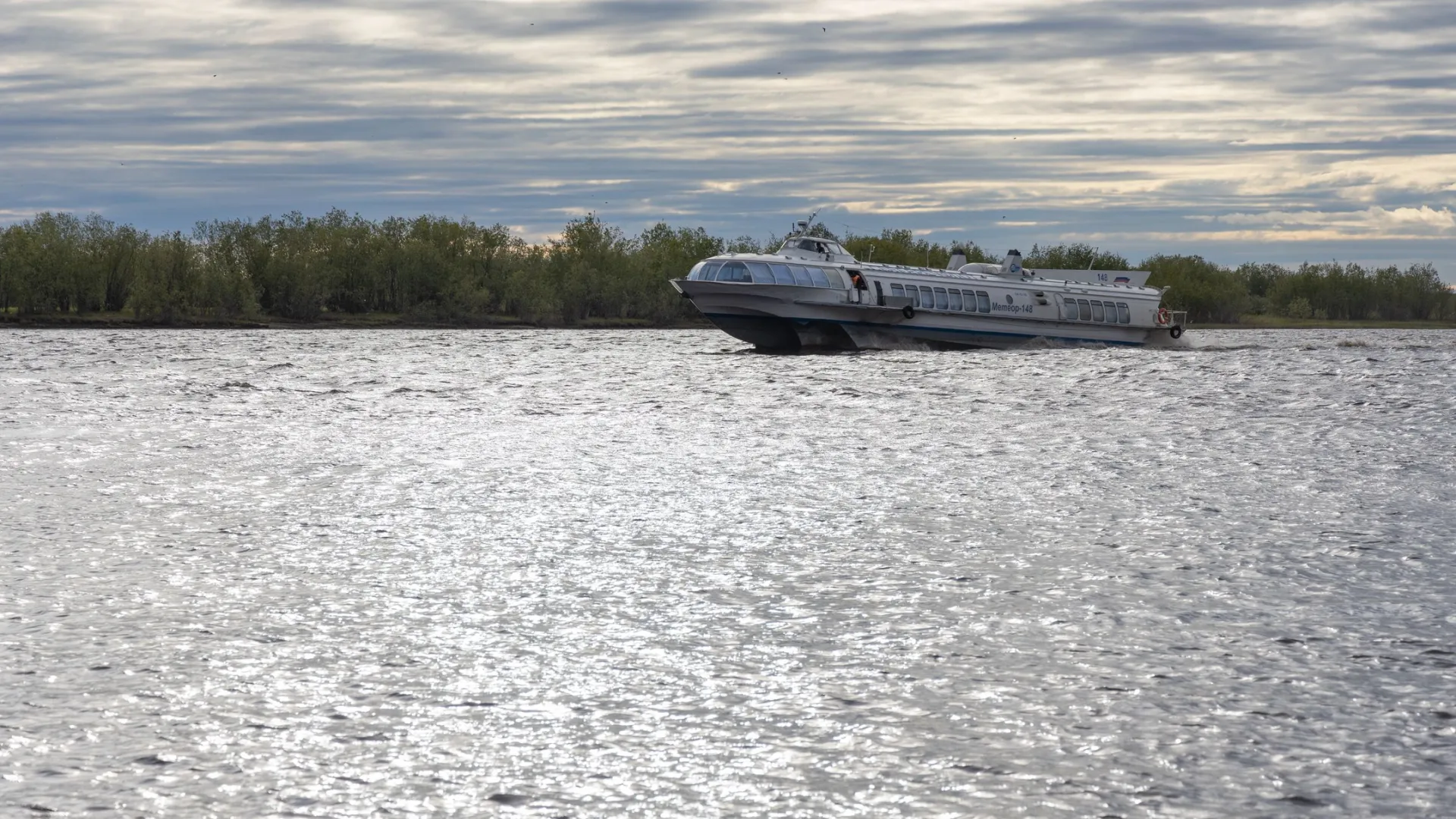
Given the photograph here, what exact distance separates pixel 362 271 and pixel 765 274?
3436 inches

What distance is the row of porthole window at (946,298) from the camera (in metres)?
64.8

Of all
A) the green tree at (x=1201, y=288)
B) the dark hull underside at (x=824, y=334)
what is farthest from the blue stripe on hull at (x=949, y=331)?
the green tree at (x=1201, y=288)

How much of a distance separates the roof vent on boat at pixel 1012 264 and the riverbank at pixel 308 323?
68.8 meters

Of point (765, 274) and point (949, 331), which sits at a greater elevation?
point (765, 274)

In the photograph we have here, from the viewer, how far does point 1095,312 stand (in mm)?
72812

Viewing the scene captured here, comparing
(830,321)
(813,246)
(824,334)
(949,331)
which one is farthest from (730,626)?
(949,331)

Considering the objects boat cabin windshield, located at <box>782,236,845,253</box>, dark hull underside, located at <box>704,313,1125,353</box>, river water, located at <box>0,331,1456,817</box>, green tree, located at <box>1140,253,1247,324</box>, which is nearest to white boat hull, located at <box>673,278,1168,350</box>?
dark hull underside, located at <box>704,313,1125,353</box>

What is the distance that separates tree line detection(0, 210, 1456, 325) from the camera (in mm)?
129375

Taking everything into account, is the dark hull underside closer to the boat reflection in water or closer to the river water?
the boat reflection in water

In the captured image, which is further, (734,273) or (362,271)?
(362,271)

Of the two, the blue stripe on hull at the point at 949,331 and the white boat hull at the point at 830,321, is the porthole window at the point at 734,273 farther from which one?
the blue stripe on hull at the point at 949,331

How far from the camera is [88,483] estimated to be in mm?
18922

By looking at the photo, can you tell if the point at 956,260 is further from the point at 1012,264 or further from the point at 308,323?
the point at 308,323

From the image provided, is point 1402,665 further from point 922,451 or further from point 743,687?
point 922,451
